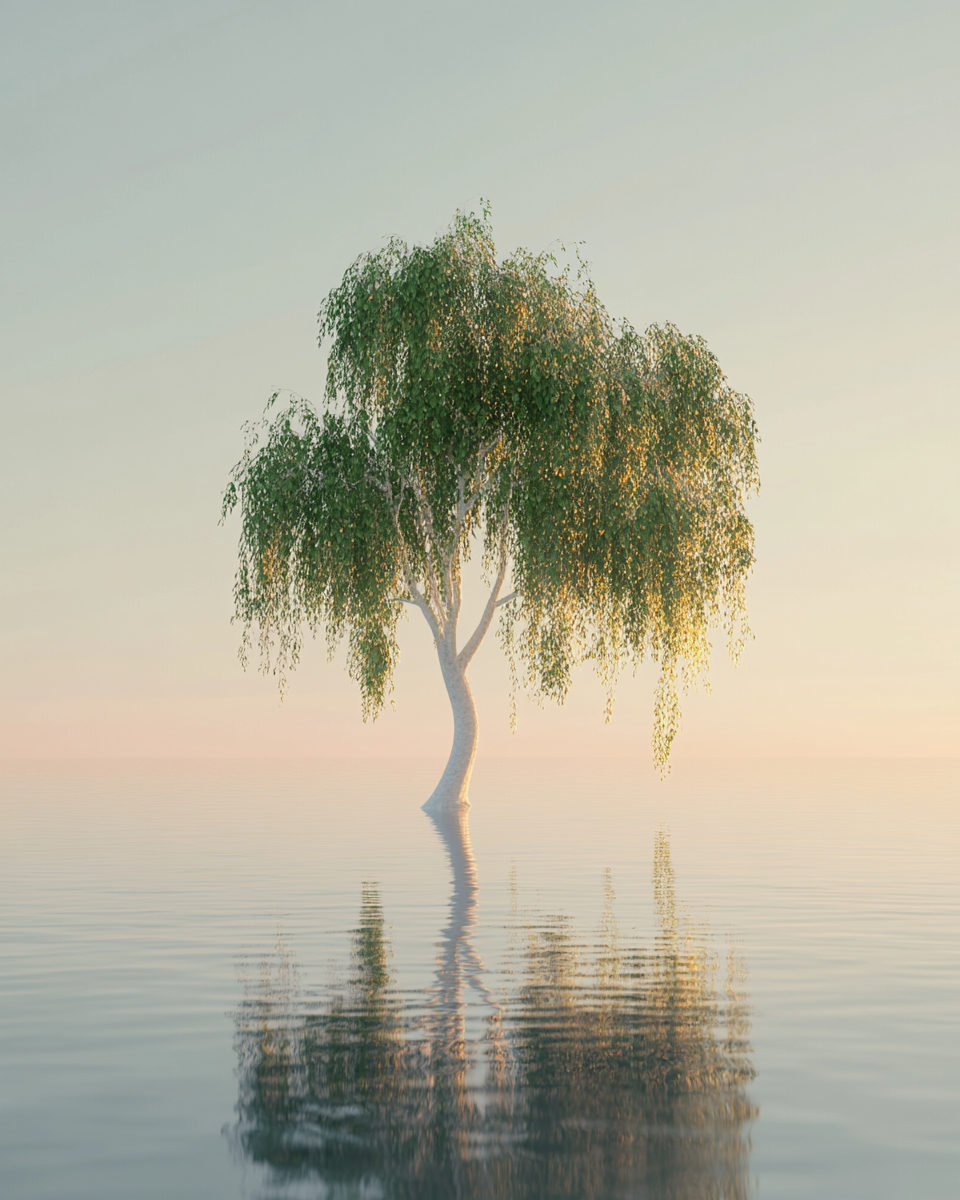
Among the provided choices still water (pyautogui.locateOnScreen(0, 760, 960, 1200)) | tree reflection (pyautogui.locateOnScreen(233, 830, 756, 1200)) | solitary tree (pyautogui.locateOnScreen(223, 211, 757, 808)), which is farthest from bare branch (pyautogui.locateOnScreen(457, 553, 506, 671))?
tree reflection (pyautogui.locateOnScreen(233, 830, 756, 1200))

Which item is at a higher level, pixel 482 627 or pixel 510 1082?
pixel 482 627

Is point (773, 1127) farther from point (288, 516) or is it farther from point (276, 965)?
point (288, 516)

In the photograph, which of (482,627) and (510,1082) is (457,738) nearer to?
(482,627)

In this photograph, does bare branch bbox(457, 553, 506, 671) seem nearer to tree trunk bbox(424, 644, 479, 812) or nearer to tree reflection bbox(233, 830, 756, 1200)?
tree trunk bbox(424, 644, 479, 812)

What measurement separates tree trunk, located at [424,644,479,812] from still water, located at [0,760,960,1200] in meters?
13.7

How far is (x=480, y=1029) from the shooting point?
8.62 meters

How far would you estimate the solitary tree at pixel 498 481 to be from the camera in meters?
31.5

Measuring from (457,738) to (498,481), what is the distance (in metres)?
7.02

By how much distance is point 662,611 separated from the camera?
3177 centimetres

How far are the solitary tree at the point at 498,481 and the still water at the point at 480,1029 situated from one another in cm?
1214

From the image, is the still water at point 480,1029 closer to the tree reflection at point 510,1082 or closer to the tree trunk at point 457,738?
the tree reflection at point 510,1082

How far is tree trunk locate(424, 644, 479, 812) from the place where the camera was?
113 feet

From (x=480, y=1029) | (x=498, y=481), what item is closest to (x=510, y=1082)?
(x=480, y=1029)

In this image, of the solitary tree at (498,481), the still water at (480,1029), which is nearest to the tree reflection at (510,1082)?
the still water at (480,1029)
